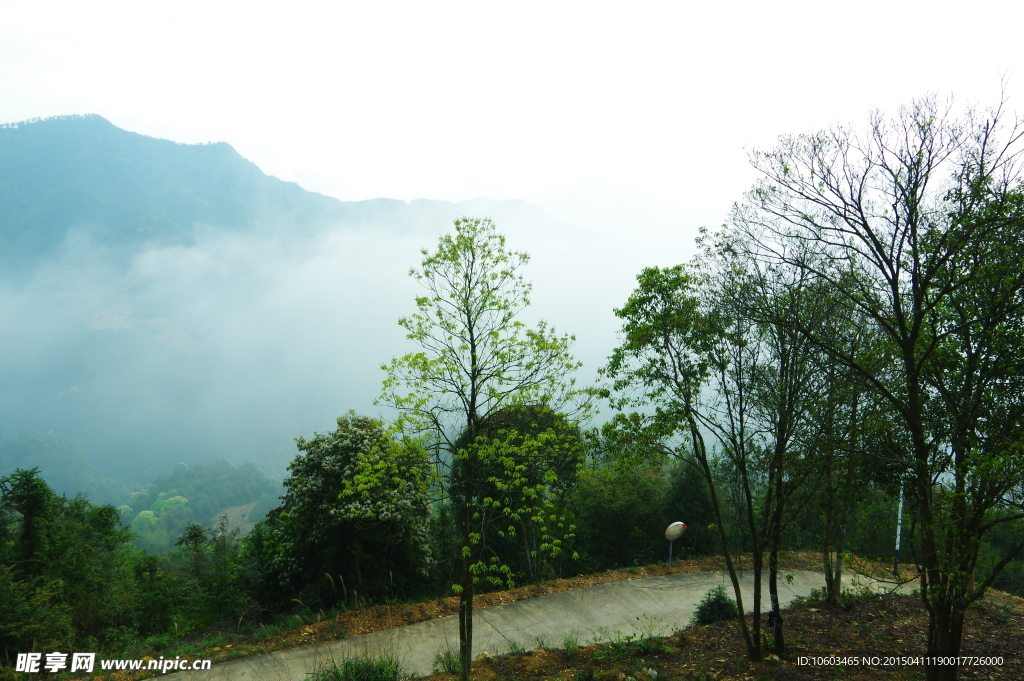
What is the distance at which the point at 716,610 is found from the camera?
10367 mm

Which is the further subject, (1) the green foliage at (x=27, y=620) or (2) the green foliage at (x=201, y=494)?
(2) the green foliage at (x=201, y=494)

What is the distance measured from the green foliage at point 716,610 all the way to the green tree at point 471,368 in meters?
5.32

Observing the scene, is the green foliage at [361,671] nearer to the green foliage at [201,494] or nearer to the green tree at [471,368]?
the green tree at [471,368]

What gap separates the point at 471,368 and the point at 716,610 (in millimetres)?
7676

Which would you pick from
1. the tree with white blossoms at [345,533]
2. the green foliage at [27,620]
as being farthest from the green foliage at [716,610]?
the green foliage at [27,620]

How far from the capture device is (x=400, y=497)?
489 inches

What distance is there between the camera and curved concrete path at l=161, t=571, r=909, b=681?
25.7 ft

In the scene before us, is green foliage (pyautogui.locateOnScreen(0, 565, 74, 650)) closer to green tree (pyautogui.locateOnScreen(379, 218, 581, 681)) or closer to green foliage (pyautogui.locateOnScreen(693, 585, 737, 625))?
green tree (pyautogui.locateOnScreen(379, 218, 581, 681))

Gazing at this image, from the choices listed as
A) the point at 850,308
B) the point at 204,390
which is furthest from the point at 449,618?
the point at 204,390

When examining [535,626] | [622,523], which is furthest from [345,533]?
[622,523]

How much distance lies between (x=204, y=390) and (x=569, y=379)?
662ft

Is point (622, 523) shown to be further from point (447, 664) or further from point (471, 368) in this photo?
point (471, 368)

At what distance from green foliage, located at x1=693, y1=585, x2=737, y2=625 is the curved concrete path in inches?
18.1

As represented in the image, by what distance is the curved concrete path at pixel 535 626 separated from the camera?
782 centimetres
